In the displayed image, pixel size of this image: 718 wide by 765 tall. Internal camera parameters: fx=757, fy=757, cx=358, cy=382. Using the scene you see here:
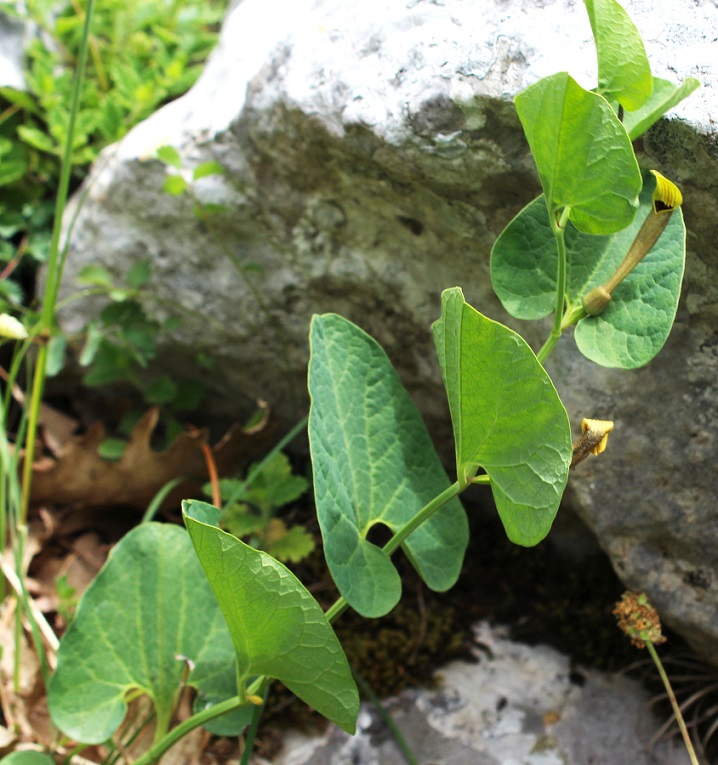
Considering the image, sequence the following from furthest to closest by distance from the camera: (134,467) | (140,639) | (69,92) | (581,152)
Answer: (69,92)
(134,467)
(140,639)
(581,152)

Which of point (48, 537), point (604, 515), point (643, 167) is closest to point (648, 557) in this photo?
point (604, 515)

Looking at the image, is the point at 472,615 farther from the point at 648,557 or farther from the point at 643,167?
the point at 643,167

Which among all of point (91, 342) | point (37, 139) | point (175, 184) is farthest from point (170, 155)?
point (37, 139)

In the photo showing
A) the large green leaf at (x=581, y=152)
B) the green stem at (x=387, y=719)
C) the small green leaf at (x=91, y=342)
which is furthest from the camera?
the small green leaf at (x=91, y=342)

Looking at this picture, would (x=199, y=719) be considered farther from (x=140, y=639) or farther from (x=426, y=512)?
(x=426, y=512)

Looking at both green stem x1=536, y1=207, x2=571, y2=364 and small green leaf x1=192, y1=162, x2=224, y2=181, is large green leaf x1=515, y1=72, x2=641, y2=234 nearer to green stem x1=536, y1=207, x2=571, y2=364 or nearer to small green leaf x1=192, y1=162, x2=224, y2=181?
green stem x1=536, y1=207, x2=571, y2=364

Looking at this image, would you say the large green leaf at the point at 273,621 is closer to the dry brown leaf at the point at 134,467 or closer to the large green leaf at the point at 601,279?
the large green leaf at the point at 601,279

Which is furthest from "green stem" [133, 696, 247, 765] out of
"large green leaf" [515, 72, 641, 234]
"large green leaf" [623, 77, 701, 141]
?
"large green leaf" [623, 77, 701, 141]

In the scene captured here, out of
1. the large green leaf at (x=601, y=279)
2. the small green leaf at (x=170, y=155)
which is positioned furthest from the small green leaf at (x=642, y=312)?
the small green leaf at (x=170, y=155)
